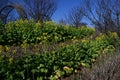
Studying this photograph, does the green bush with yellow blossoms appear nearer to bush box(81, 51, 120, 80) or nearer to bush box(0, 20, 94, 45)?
bush box(0, 20, 94, 45)

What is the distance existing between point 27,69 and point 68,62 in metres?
1.32

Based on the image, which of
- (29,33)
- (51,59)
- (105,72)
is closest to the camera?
(105,72)

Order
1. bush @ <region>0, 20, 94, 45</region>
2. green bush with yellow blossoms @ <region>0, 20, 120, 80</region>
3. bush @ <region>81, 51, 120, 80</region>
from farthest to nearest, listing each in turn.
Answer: bush @ <region>0, 20, 94, 45</region>, green bush with yellow blossoms @ <region>0, 20, 120, 80</region>, bush @ <region>81, 51, 120, 80</region>

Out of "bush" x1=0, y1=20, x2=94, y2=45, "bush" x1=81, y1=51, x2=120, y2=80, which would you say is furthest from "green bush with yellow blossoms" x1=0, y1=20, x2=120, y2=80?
"bush" x1=81, y1=51, x2=120, y2=80

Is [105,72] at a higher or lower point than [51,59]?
lower

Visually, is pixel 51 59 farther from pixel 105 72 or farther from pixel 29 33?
pixel 29 33

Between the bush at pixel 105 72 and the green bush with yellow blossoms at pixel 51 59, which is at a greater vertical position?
the green bush with yellow blossoms at pixel 51 59

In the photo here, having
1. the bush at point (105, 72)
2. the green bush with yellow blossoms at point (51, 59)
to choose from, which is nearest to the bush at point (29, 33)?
the green bush with yellow blossoms at point (51, 59)

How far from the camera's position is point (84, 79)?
4699 mm

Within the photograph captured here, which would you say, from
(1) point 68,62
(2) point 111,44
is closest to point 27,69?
(1) point 68,62

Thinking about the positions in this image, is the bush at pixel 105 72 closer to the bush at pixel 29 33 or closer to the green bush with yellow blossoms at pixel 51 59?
the green bush with yellow blossoms at pixel 51 59

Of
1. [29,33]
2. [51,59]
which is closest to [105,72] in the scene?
[51,59]

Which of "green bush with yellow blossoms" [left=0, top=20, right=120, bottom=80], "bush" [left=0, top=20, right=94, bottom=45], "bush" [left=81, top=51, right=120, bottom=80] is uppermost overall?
"bush" [left=0, top=20, right=94, bottom=45]

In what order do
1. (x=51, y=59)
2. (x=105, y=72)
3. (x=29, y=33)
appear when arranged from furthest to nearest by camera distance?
(x=29, y=33) → (x=51, y=59) → (x=105, y=72)
